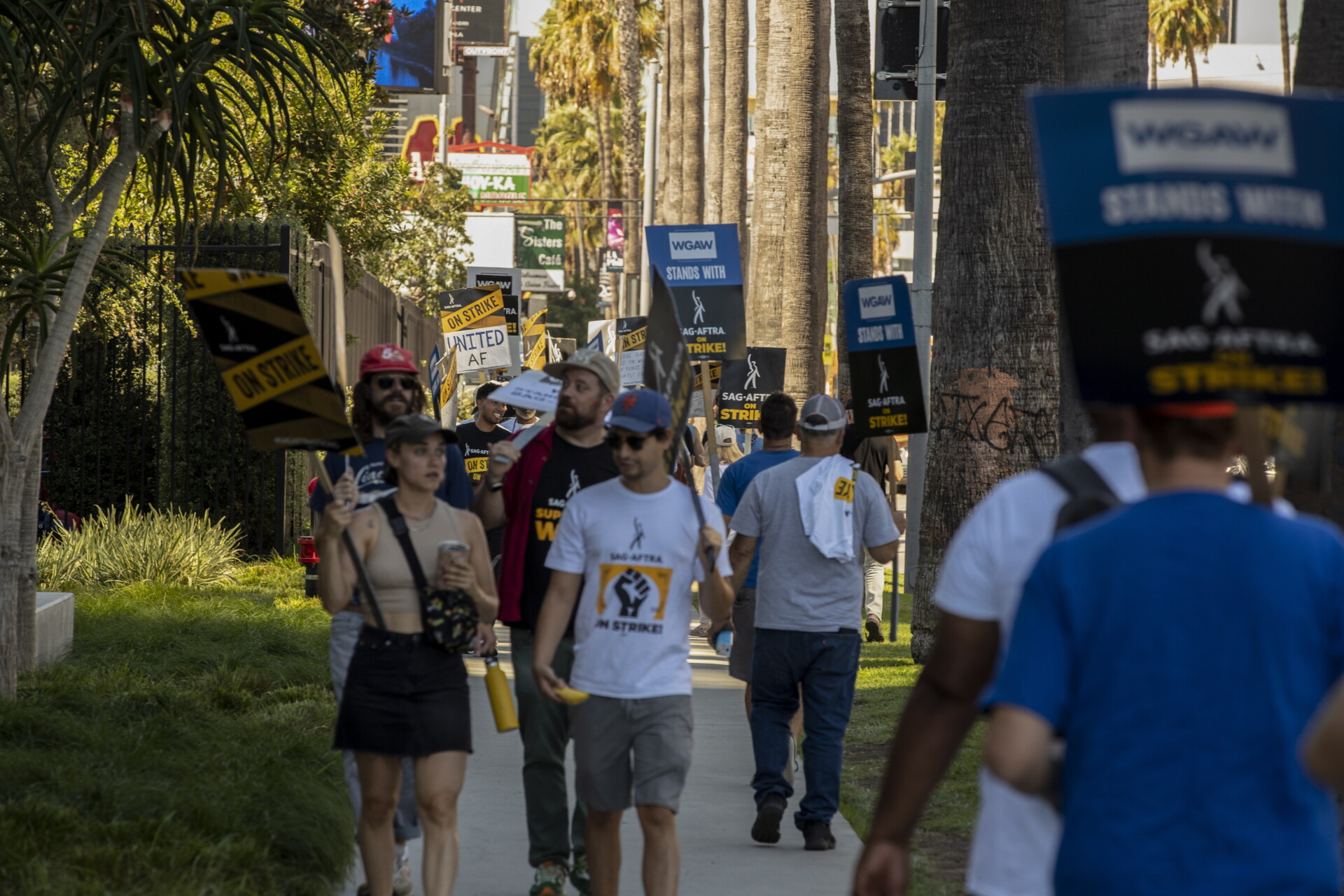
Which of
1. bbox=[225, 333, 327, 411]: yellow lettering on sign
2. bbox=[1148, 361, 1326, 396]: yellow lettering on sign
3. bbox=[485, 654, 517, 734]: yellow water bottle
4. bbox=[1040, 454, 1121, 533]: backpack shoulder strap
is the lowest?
bbox=[485, 654, 517, 734]: yellow water bottle

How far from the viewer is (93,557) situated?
46.9 feet

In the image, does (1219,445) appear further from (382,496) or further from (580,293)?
(580,293)

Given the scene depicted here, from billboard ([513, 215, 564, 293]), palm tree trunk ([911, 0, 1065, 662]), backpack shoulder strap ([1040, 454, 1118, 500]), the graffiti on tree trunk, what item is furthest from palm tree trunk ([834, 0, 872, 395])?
billboard ([513, 215, 564, 293])

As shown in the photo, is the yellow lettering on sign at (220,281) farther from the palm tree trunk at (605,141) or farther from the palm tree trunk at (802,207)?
the palm tree trunk at (605,141)

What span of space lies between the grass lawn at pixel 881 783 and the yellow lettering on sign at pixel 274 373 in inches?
116

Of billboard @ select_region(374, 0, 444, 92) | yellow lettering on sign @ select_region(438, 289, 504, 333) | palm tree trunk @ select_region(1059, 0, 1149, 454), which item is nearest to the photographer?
palm tree trunk @ select_region(1059, 0, 1149, 454)

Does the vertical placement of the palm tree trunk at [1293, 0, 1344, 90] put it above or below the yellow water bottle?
above

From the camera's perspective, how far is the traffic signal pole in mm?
16750

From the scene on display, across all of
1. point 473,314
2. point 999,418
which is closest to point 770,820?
point 999,418

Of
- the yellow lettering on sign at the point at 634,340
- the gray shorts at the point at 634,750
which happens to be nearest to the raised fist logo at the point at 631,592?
the gray shorts at the point at 634,750

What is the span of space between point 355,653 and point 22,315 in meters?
4.03

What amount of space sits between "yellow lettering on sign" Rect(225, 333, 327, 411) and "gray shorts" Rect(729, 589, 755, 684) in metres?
3.61

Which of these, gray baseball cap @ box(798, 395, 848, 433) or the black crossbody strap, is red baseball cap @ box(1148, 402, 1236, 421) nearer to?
the black crossbody strap

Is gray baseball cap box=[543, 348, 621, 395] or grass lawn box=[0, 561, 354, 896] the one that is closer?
grass lawn box=[0, 561, 354, 896]
